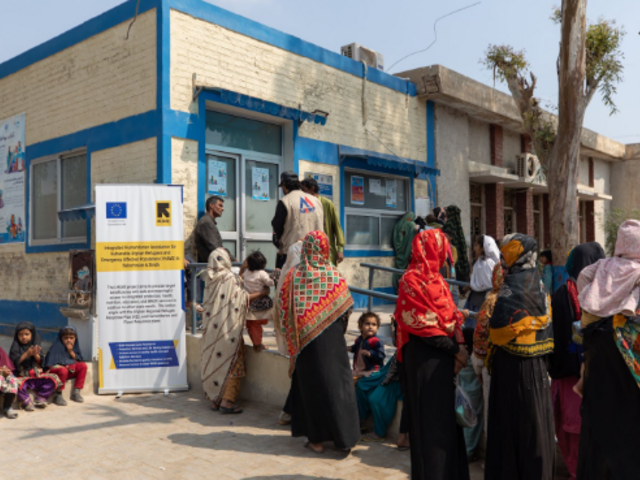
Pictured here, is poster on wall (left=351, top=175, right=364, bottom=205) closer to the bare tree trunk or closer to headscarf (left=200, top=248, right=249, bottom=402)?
the bare tree trunk

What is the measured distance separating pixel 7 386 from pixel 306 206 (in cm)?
330

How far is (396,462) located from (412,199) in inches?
285

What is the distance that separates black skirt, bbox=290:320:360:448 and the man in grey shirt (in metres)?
2.89

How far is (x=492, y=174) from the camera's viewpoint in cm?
1258

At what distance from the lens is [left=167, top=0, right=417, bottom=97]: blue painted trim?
7.73 meters

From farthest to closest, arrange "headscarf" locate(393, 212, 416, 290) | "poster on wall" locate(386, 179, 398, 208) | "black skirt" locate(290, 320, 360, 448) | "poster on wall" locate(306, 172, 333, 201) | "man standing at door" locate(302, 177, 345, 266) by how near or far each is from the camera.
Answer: "poster on wall" locate(386, 179, 398, 208) < "headscarf" locate(393, 212, 416, 290) < "poster on wall" locate(306, 172, 333, 201) < "man standing at door" locate(302, 177, 345, 266) < "black skirt" locate(290, 320, 360, 448)

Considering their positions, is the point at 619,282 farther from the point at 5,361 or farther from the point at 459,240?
the point at 459,240

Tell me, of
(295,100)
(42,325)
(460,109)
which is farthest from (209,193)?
(460,109)

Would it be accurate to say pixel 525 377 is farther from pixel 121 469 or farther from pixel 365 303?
pixel 365 303

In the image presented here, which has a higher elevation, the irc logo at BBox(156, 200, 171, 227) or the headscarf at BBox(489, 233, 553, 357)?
the irc logo at BBox(156, 200, 171, 227)

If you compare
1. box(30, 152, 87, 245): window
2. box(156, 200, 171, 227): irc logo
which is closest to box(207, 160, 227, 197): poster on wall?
box(156, 200, 171, 227): irc logo

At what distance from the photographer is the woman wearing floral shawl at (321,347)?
444 cm

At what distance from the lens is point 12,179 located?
9.79 metres

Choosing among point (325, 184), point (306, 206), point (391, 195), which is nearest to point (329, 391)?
point (306, 206)
